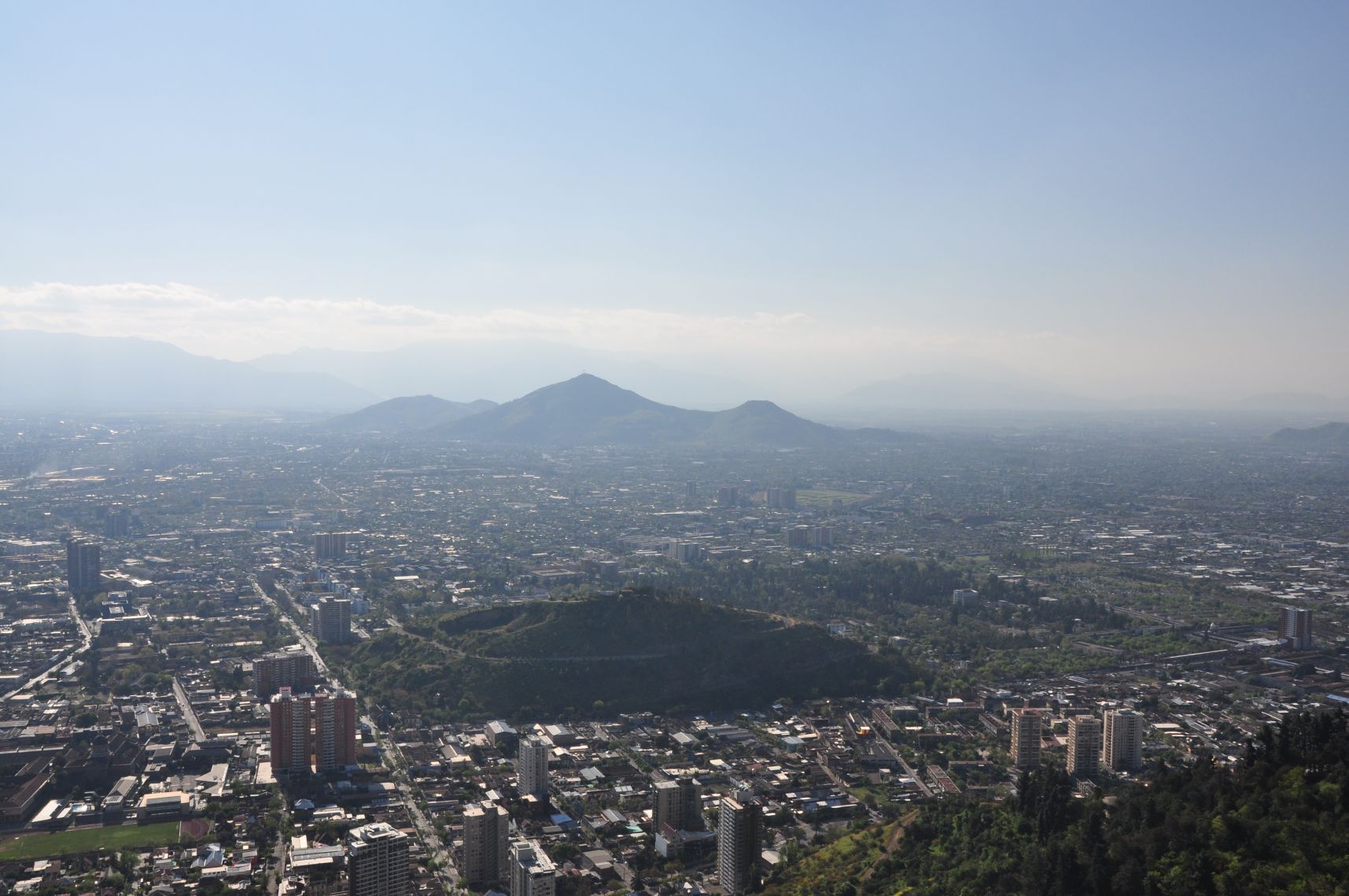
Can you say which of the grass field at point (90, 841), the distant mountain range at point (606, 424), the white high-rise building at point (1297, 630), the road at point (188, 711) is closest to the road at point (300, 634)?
the road at point (188, 711)

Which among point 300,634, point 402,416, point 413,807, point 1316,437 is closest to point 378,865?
point 413,807

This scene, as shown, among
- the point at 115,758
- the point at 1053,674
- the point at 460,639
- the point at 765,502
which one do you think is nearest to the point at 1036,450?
the point at 765,502

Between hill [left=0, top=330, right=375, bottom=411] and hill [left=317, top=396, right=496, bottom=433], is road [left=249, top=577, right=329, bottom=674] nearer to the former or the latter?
hill [left=317, top=396, right=496, bottom=433]

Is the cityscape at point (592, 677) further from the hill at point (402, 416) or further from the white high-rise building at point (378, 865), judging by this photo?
the hill at point (402, 416)

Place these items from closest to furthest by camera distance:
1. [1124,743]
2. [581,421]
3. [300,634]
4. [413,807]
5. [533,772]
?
[413,807], [533,772], [1124,743], [300,634], [581,421]

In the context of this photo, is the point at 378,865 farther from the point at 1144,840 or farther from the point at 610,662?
the point at 610,662
